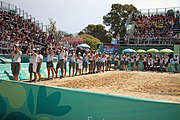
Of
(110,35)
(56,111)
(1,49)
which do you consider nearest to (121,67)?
(1,49)

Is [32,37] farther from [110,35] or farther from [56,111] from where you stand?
[110,35]

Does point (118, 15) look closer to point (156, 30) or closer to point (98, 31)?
point (98, 31)

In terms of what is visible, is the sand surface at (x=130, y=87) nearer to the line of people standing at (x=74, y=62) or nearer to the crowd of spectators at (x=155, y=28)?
the line of people standing at (x=74, y=62)

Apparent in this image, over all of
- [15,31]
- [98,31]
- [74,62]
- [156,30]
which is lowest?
[74,62]

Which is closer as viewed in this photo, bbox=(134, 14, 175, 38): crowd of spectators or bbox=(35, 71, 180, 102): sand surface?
bbox=(35, 71, 180, 102): sand surface

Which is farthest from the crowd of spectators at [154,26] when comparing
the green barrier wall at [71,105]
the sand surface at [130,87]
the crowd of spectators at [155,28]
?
the green barrier wall at [71,105]

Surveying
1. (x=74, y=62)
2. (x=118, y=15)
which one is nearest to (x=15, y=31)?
(x=74, y=62)

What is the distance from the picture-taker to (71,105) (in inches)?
174

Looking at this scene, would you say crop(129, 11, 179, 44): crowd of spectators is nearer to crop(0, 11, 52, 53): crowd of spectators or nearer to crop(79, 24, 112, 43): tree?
crop(0, 11, 52, 53): crowd of spectators

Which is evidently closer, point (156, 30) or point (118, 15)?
point (156, 30)

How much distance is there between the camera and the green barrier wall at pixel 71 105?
357 centimetres

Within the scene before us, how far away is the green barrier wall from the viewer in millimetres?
3567

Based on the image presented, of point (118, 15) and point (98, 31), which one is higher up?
point (118, 15)

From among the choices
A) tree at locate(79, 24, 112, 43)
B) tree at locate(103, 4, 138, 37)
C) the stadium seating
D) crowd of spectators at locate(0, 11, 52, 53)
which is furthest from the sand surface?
tree at locate(79, 24, 112, 43)
